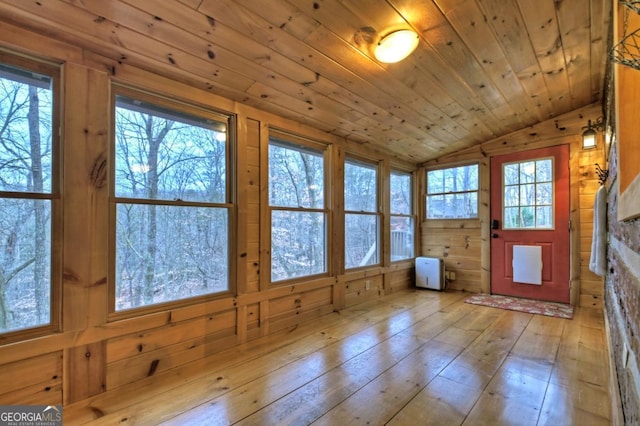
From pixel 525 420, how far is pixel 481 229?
3.23 metres

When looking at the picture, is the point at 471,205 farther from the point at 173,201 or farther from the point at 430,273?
the point at 173,201

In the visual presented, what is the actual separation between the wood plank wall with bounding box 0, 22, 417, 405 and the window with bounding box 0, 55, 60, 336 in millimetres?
73

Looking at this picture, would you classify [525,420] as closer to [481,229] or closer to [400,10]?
[400,10]

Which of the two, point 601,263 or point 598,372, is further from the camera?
point 601,263

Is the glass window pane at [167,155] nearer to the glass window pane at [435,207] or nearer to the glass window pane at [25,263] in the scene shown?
the glass window pane at [25,263]

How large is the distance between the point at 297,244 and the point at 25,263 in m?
2.05

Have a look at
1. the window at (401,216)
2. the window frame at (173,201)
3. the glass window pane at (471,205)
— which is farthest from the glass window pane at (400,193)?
the window frame at (173,201)

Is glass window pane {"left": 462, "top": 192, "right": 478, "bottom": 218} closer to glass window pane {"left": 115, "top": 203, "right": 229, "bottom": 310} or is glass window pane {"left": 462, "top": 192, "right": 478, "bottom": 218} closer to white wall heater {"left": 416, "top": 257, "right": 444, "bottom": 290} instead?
white wall heater {"left": 416, "top": 257, "right": 444, "bottom": 290}

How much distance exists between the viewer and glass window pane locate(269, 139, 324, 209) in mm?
2941

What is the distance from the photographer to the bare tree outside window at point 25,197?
64.1 inches

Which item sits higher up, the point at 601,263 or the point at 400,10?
the point at 400,10

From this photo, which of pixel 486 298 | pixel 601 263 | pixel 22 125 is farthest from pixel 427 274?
pixel 22 125

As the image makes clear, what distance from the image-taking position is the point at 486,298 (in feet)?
13.4

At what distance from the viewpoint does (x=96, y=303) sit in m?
1.81
